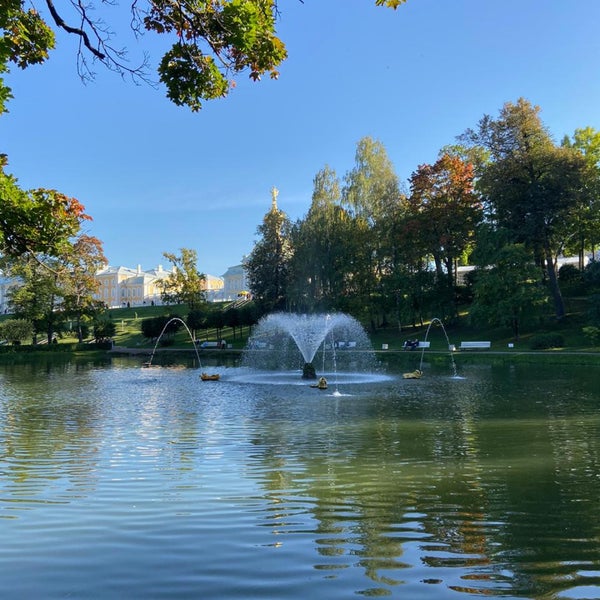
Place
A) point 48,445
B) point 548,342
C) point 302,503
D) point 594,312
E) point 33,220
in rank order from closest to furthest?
point 33,220
point 302,503
point 48,445
point 548,342
point 594,312

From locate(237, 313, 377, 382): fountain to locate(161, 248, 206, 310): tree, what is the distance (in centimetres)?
1436

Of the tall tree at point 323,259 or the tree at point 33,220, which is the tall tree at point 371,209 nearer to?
the tall tree at point 323,259

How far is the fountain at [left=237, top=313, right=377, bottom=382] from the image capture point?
3127 cm

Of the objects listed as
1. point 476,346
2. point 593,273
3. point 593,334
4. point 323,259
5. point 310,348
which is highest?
point 323,259

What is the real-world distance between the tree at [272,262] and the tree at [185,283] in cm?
860

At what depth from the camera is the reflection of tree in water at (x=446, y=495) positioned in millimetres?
5328

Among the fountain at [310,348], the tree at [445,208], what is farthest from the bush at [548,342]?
the tree at [445,208]

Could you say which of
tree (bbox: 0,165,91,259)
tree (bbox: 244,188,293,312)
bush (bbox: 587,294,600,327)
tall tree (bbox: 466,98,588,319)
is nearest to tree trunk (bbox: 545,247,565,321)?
tall tree (bbox: 466,98,588,319)

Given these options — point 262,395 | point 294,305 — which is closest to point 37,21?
point 262,395

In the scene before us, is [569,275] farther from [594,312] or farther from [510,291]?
[594,312]

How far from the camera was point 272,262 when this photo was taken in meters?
60.7

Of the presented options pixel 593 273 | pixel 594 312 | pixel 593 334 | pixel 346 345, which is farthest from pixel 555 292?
pixel 346 345

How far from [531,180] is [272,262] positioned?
86.9 ft

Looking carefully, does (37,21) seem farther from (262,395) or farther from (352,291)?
(352,291)
